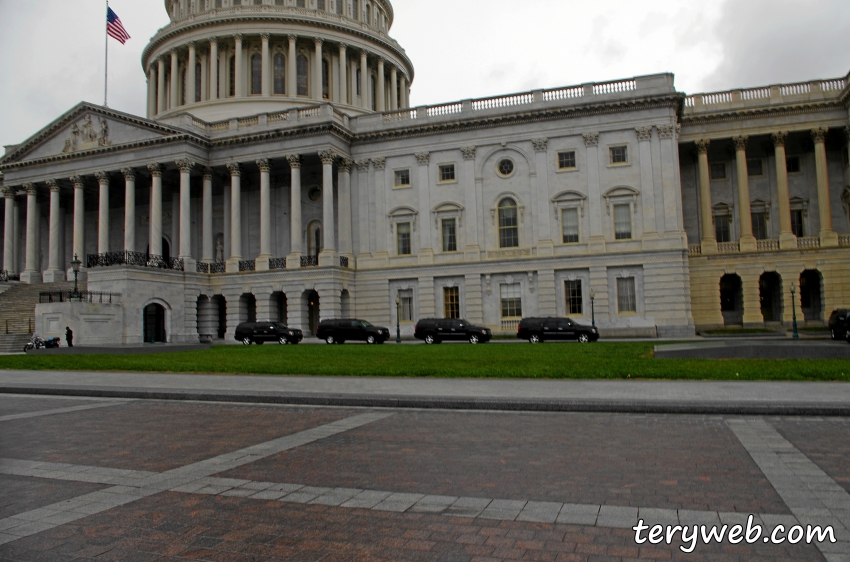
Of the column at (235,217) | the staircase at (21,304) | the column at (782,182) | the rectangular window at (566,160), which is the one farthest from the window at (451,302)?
the staircase at (21,304)

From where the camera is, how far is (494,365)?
2166 centimetres

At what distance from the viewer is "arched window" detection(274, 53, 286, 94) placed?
7088 cm

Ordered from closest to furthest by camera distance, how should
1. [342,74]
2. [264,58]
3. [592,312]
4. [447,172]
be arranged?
[592,312] → [447,172] → [264,58] → [342,74]

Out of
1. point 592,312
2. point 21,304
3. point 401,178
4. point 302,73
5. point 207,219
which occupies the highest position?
point 302,73

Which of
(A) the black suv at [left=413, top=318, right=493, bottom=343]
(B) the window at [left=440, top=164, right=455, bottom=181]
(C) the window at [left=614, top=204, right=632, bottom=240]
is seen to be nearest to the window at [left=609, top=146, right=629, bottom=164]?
(C) the window at [left=614, top=204, right=632, bottom=240]

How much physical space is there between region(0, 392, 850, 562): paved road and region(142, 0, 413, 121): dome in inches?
2436

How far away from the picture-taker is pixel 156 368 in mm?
23500

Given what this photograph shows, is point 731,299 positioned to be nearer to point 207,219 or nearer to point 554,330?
point 554,330

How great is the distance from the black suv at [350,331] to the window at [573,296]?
45.8 feet

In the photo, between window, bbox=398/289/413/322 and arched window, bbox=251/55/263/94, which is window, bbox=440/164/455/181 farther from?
arched window, bbox=251/55/263/94

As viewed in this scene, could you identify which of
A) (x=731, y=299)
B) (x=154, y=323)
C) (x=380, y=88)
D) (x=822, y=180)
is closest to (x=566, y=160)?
(x=731, y=299)

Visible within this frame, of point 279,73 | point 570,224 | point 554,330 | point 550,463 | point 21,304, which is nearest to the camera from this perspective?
point 550,463

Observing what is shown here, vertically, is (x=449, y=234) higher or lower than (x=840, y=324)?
higher

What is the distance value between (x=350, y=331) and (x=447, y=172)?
16.5m
